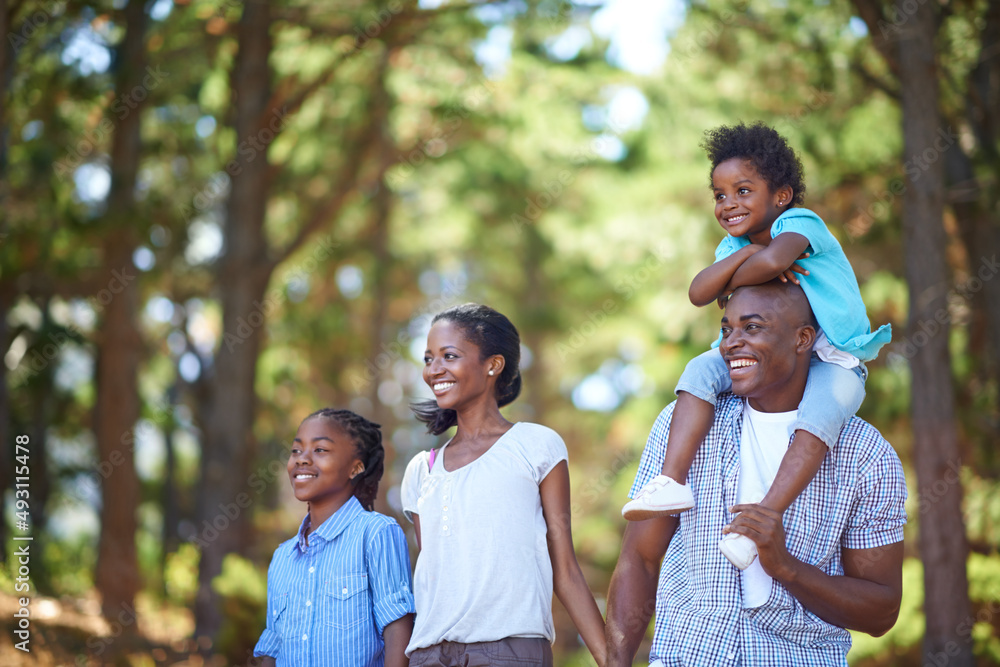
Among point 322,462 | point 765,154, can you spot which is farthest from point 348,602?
point 765,154

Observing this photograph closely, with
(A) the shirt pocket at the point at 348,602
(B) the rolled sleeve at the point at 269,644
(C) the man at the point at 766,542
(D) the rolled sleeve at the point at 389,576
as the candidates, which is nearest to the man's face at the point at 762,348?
(C) the man at the point at 766,542

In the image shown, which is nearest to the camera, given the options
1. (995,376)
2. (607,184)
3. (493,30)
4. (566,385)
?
(995,376)

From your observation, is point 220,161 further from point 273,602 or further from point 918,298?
point 273,602

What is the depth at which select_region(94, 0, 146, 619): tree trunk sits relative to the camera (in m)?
11.0

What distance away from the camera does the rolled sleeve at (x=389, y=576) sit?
3514 mm

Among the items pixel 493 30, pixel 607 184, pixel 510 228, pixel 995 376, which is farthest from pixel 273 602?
pixel 510 228

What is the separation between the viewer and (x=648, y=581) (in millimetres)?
2969

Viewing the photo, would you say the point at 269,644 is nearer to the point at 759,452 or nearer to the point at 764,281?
the point at 759,452

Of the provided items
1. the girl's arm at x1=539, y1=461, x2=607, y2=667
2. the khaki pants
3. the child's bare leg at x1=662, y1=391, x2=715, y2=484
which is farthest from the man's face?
the khaki pants

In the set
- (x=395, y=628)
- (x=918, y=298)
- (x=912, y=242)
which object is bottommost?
(x=395, y=628)

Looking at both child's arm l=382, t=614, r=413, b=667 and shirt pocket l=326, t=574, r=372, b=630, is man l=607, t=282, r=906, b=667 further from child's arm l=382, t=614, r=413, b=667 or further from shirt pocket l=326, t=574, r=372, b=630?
shirt pocket l=326, t=574, r=372, b=630

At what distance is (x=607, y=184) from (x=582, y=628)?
1582 cm

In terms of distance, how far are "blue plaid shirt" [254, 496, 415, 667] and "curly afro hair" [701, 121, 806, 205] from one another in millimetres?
1877

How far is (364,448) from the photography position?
397 centimetres
